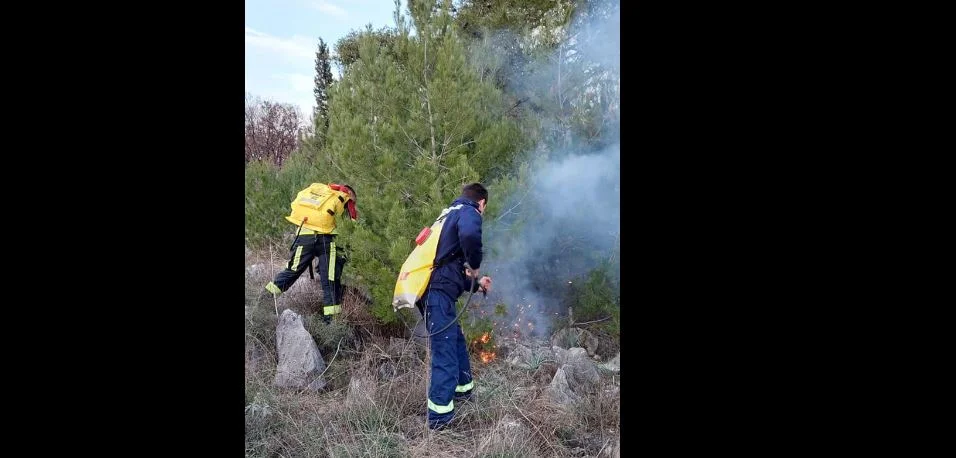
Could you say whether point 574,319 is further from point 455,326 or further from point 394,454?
point 394,454

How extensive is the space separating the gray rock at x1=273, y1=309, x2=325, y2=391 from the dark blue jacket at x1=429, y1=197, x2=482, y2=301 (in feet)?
3.52

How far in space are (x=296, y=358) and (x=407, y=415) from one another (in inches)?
37.4

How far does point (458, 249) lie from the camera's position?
2.95 meters

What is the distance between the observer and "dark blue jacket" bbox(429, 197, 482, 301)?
2.86 metres

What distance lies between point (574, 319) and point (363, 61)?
2.11 metres

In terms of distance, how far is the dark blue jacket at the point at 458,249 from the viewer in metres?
2.86

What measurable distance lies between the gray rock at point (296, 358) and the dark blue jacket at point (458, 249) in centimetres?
107

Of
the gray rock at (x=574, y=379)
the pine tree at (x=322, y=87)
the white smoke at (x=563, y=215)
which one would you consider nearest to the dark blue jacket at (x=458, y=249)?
the white smoke at (x=563, y=215)

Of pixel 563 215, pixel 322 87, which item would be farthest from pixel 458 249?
pixel 322 87

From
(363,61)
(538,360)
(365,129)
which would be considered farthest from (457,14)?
(538,360)

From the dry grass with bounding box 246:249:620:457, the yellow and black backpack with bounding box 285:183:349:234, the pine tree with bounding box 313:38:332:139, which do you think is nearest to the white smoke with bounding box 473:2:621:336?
the dry grass with bounding box 246:249:620:457

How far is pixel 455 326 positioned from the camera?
9.98 feet

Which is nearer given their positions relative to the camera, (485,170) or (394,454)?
(394,454)
